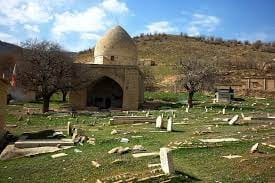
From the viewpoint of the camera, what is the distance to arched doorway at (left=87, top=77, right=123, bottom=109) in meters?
39.1

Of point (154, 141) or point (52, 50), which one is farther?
point (52, 50)

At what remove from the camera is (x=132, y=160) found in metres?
11.2

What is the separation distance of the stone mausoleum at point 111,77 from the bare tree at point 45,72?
2.03 metres

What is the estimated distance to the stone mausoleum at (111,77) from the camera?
3547 cm

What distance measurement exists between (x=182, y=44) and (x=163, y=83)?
31.5 meters

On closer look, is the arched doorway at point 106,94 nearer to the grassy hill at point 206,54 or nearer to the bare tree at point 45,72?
the bare tree at point 45,72

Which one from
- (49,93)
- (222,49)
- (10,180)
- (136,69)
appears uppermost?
(222,49)

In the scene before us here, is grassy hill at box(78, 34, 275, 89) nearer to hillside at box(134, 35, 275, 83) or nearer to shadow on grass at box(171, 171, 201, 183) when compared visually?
hillside at box(134, 35, 275, 83)

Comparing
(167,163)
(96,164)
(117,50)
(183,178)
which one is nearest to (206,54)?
(117,50)

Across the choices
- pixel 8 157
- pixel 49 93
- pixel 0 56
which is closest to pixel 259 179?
pixel 8 157

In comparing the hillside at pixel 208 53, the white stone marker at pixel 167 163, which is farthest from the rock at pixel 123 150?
the hillside at pixel 208 53

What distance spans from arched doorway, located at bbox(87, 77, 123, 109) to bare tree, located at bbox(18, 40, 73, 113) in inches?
274

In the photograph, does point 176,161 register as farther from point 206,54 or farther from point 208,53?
point 208,53

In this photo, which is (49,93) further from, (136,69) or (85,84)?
(136,69)
